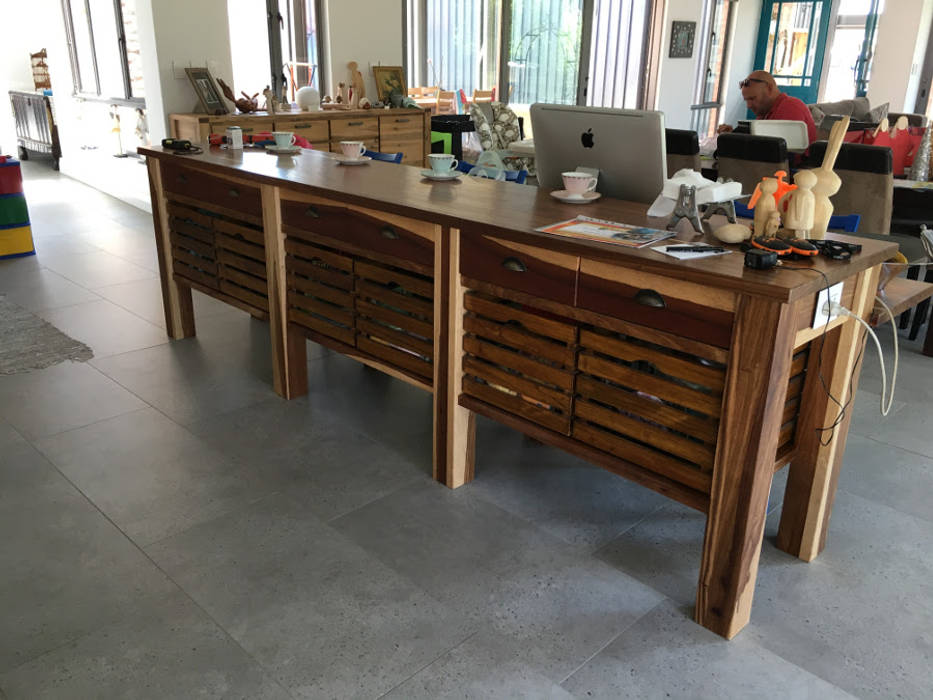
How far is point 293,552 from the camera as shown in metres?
2.20

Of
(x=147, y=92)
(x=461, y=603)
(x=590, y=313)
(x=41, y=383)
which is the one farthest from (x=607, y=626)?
(x=147, y=92)

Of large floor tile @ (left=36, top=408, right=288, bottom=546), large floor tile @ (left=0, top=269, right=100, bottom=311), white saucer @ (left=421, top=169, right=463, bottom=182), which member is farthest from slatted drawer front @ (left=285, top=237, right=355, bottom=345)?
large floor tile @ (left=0, top=269, right=100, bottom=311)

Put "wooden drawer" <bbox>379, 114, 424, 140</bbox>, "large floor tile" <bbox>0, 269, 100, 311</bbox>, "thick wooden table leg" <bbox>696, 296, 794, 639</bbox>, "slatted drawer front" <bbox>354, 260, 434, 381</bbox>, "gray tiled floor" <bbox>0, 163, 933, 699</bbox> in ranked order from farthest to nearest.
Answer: "wooden drawer" <bbox>379, 114, 424, 140</bbox>
"large floor tile" <bbox>0, 269, 100, 311</bbox>
"slatted drawer front" <bbox>354, 260, 434, 381</bbox>
"gray tiled floor" <bbox>0, 163, 933, 699</bbox>
"thick wooden table leg" <bbox>696, 296, 794, 639</bbox>

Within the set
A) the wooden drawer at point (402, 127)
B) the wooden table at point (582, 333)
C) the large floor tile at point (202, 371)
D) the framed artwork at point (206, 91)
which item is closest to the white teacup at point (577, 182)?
the wooden table at point (582, 333)

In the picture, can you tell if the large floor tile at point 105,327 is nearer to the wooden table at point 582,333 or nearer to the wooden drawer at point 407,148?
the wooden table at point 582,333

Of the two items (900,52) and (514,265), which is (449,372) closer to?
(514,265)

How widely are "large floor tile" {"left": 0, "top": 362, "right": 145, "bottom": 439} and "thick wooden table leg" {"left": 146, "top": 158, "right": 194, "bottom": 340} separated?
477mm

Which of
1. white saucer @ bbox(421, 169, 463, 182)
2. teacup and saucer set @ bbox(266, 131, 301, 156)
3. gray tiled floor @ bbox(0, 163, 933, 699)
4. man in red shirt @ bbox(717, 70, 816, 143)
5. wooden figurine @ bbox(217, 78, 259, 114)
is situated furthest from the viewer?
wooden figurine @ bbox(217, 78, 259, 114)

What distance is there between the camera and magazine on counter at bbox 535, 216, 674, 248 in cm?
194

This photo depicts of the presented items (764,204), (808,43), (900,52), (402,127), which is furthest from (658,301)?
(808,43)

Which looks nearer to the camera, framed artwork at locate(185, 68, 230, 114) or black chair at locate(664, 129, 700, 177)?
black chair at locate(664, 129, 700, 177)

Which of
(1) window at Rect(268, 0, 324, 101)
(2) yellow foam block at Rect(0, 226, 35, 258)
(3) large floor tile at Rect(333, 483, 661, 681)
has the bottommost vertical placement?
(3) large floor tile at Rect(333, 483, 661, 681)

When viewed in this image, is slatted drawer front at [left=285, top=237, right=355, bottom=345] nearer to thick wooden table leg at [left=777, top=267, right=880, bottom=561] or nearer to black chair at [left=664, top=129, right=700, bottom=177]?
thick wooden table leg at [left=777, top=267, right=880, bottom=561]

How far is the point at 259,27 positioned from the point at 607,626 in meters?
6.16
